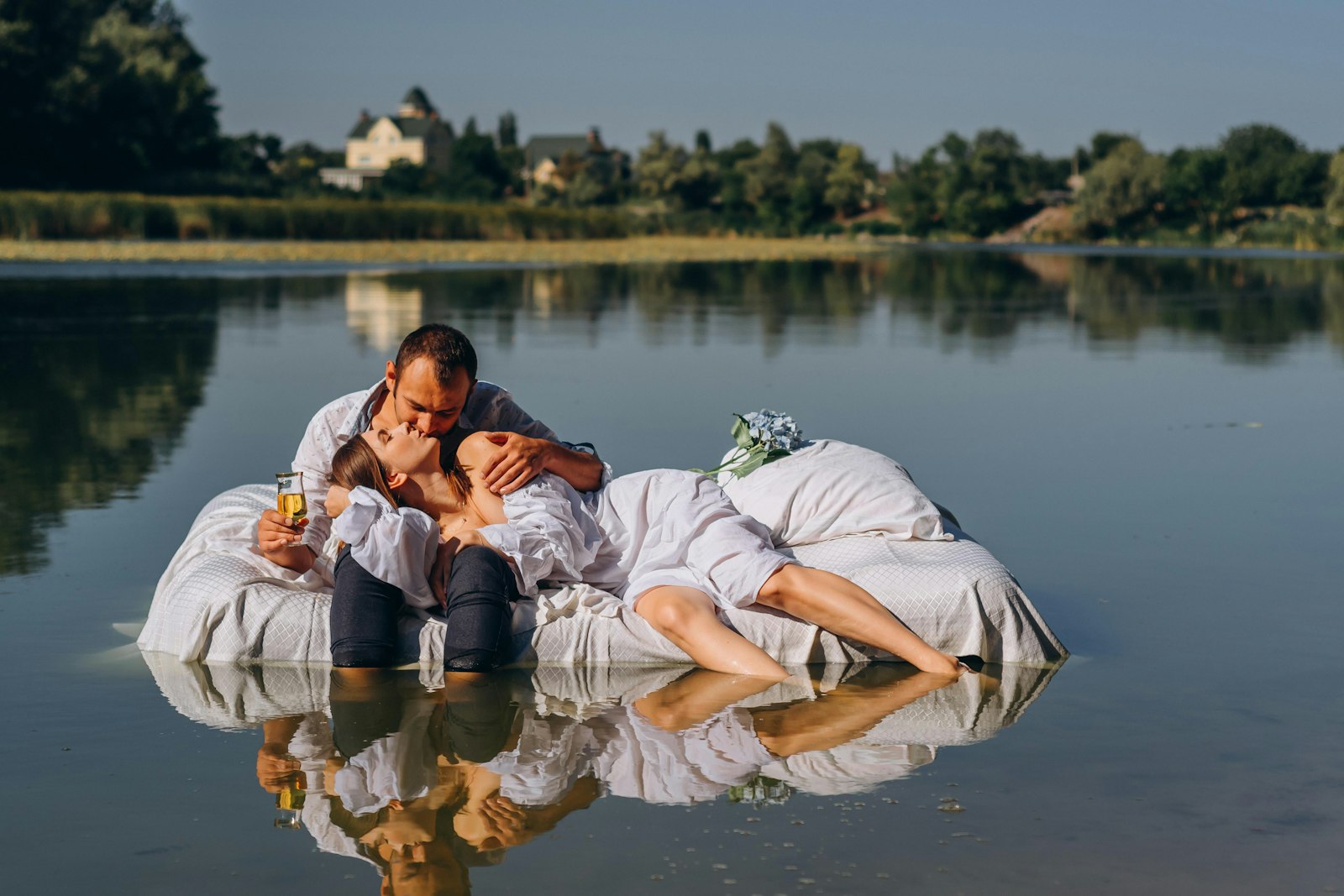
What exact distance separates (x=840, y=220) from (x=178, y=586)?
10699cm

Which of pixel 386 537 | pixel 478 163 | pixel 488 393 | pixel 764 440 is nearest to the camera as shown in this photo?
pixel 386 537

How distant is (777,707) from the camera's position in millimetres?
5227

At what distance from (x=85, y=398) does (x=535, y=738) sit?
918cm

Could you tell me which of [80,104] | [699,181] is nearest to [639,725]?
[80,104]

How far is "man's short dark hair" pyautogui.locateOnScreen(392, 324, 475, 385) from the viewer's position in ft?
18.3

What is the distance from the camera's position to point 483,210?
53906 mm

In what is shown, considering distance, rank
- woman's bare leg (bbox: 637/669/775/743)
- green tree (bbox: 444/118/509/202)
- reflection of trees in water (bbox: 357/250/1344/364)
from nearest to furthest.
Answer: woman's bare leg (bbox: 637/669/775/743) < reflection of trees in water (bbox: 357/250/1344/364) < green tree (bbox: 444/118/509/202)

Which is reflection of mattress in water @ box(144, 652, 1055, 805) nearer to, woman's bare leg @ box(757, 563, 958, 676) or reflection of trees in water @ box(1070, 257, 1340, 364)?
woman's bare leg @ box(757, 563, 958, 676)

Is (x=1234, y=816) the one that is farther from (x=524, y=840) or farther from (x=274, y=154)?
(x=274, y=154)

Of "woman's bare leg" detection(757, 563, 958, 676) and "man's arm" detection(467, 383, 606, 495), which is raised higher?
"man's arm" detection(467, 383, 606, 495)

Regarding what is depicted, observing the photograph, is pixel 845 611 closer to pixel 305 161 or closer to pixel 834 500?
pixel 834 500

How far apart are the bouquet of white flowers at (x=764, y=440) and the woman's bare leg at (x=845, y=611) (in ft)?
3.62

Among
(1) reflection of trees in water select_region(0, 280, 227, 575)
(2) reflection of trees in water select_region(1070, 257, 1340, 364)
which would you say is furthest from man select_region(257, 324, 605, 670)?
(2) reflection of trees in water select_region(1070, 257, 1340, 364)

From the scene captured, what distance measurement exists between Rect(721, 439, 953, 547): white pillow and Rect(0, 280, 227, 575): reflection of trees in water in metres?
3.38
